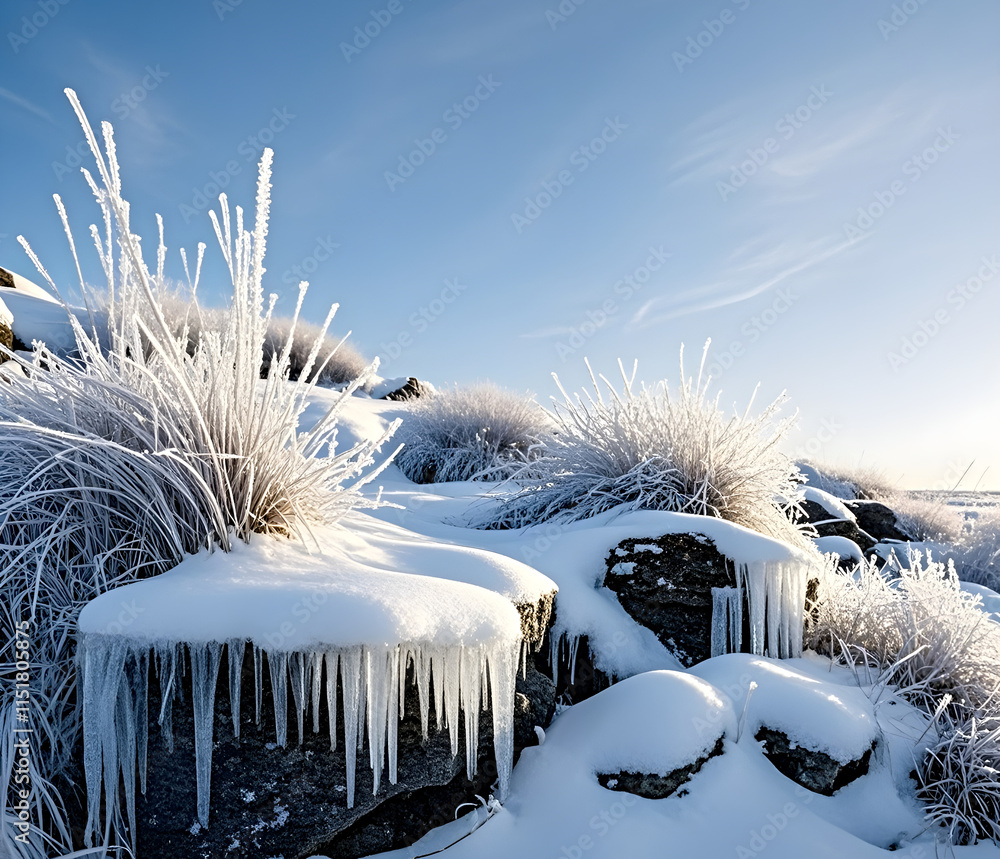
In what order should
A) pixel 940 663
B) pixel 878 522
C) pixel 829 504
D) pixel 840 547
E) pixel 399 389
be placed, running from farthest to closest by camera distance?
pixel 399 389 < pixel 878 522 < pixel 829 504 < pixel 840 547 < pixel 940 663

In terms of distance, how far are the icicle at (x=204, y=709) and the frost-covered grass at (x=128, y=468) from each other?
0.39 meters

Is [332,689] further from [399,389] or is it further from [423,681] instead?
[399,389]

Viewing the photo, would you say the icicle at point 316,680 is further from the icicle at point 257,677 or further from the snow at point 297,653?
the icicle at point 257,677

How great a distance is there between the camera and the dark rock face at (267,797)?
1.46m

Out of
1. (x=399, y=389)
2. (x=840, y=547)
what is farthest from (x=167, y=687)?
(x=399, y=389)

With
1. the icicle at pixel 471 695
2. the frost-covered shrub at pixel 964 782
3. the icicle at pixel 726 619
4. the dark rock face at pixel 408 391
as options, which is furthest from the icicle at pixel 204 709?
the dark rock face at pixel 408 391

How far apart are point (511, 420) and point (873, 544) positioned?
3.55 meters

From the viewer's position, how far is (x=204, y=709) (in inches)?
56.2

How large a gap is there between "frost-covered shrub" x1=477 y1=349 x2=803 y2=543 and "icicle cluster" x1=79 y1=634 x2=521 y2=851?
1699 millimetres

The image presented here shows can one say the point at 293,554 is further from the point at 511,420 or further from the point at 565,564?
the point at 511,420

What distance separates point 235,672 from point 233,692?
1.9 inches

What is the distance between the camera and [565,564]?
95.3 inches

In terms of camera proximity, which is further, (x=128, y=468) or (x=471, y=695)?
(x=128, y=468)

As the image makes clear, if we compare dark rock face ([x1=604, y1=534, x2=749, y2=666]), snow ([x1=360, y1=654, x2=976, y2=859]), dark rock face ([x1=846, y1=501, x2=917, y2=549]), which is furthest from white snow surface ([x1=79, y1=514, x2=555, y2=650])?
dark rock face ([x1=846, y1=501, x2=917, y2=549])
